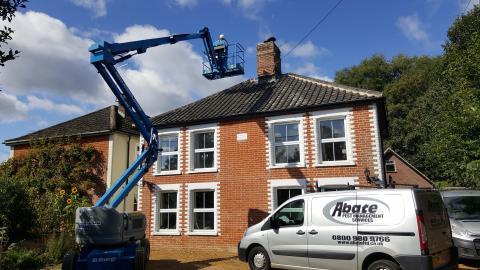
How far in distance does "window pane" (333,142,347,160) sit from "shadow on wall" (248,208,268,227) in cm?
340

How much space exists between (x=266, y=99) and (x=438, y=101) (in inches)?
983

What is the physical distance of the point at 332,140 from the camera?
536 inches

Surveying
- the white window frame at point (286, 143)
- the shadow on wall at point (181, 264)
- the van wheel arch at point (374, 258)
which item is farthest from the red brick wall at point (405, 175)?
the van wheel arch at point (374, 258)

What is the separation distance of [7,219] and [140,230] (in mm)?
5326

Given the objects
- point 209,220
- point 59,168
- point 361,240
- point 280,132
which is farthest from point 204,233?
point 59,168

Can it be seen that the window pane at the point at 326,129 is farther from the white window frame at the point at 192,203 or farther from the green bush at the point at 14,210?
the green bush at the point at 14,210

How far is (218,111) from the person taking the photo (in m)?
16.0

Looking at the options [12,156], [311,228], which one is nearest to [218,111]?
[311,228]

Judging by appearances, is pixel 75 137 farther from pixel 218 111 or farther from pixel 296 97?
pixel 296 97

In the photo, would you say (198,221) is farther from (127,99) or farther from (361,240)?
(361,240)

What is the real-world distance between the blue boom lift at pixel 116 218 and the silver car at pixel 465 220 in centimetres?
815

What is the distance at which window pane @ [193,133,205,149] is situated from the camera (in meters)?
16.1

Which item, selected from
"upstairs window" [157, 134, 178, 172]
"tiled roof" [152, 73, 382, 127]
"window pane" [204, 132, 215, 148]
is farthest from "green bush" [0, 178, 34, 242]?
"window pane" [204, 132, 215, 148]

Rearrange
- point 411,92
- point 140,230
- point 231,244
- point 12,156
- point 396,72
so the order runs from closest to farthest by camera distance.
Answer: point 140,230
point 231,244
point 12,156
point 411,92
point 396,72
